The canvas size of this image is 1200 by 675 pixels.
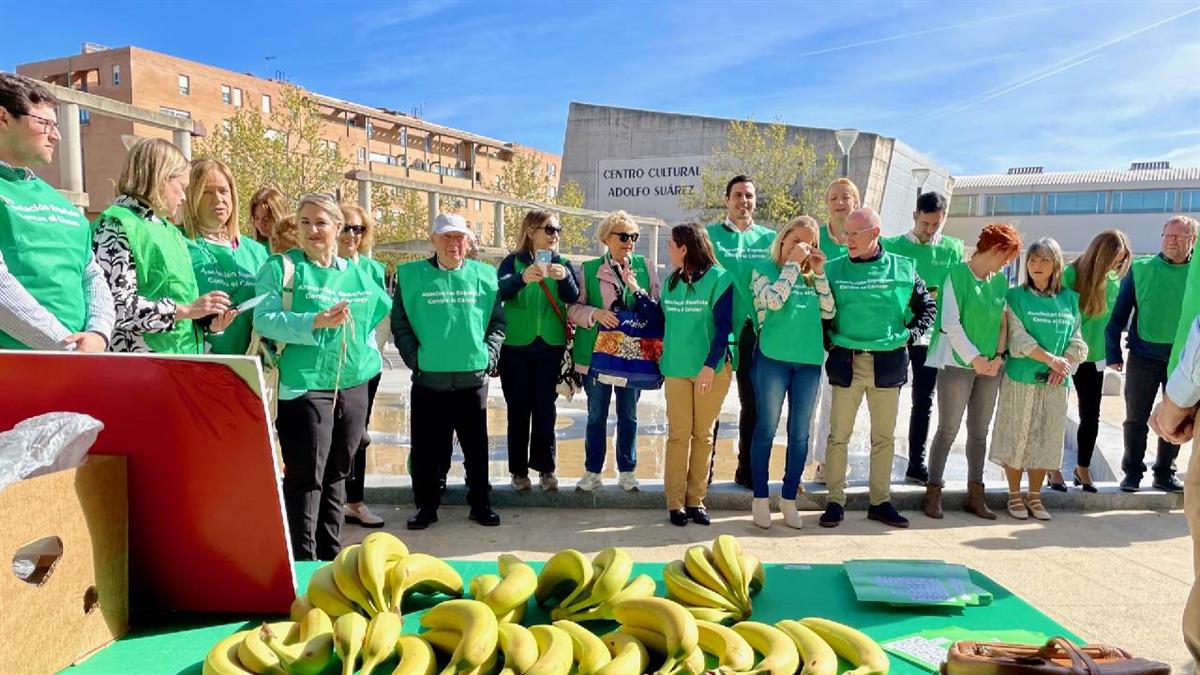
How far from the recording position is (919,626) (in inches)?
Answer: 62.9

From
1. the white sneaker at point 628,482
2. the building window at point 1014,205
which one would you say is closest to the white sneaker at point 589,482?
the white sneaker at point 628,482

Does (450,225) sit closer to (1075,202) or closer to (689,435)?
(689,435)

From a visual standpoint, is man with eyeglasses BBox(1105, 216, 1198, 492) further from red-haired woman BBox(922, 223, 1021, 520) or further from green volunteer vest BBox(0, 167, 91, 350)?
green volunteer vest BBox(0, 167, 91, 350)

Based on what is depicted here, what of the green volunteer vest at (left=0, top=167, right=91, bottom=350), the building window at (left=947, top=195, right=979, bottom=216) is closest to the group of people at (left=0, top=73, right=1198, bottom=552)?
the green volunteer vest at (left=0, top=167, right=91, bottom=350)

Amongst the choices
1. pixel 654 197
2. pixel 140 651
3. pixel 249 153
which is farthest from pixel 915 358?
pixel 654 197

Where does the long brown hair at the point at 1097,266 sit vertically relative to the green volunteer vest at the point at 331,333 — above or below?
above

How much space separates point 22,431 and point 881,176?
102 ft

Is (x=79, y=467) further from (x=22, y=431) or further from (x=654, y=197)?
(x=654, y=197)

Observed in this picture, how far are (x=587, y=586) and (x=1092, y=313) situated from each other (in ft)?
15.9

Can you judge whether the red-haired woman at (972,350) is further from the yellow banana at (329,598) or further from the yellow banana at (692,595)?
the yellow banana at (329,598)

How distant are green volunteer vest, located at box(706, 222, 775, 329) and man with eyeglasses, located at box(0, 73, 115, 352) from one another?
333 centimetres

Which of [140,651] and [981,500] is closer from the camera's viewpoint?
[140,651]

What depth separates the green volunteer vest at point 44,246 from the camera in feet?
7.85

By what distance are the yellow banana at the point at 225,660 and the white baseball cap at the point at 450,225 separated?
2984 millimetres
